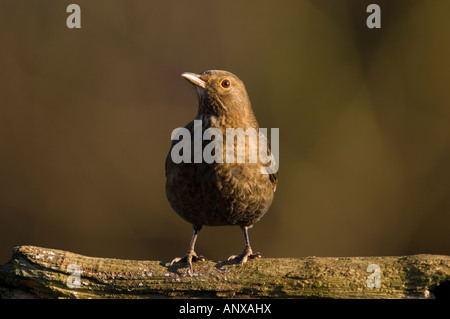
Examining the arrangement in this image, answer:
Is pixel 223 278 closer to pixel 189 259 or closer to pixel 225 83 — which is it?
pixel 189 259

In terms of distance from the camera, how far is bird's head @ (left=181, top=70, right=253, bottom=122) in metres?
4.90

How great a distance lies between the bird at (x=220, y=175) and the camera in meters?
4.61

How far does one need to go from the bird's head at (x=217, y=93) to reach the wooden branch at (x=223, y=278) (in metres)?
1.45

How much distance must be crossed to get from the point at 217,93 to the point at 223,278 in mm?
1726

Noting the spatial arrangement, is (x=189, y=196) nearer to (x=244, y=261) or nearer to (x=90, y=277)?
(x=244, y=261)

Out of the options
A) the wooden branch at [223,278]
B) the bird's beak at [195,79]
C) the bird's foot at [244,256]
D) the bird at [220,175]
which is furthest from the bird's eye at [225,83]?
the wooden branch at [223,278]

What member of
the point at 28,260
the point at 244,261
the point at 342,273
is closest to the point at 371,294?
the point at 342,273

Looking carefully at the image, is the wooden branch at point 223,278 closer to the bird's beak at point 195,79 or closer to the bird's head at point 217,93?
the bird's head at point 217,93

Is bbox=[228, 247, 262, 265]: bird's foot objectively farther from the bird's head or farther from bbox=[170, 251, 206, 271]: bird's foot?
the bird's head

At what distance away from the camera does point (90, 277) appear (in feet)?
13.3

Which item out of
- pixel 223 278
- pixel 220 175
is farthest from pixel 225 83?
pixel 223 278

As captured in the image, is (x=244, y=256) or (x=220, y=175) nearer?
(x=244, y=256)

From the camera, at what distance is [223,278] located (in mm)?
4020

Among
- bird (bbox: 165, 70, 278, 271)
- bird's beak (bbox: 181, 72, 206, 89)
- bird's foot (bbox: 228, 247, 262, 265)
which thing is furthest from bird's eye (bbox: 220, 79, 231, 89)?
bird's foot (bbox: 228, 247, 262, 265)
